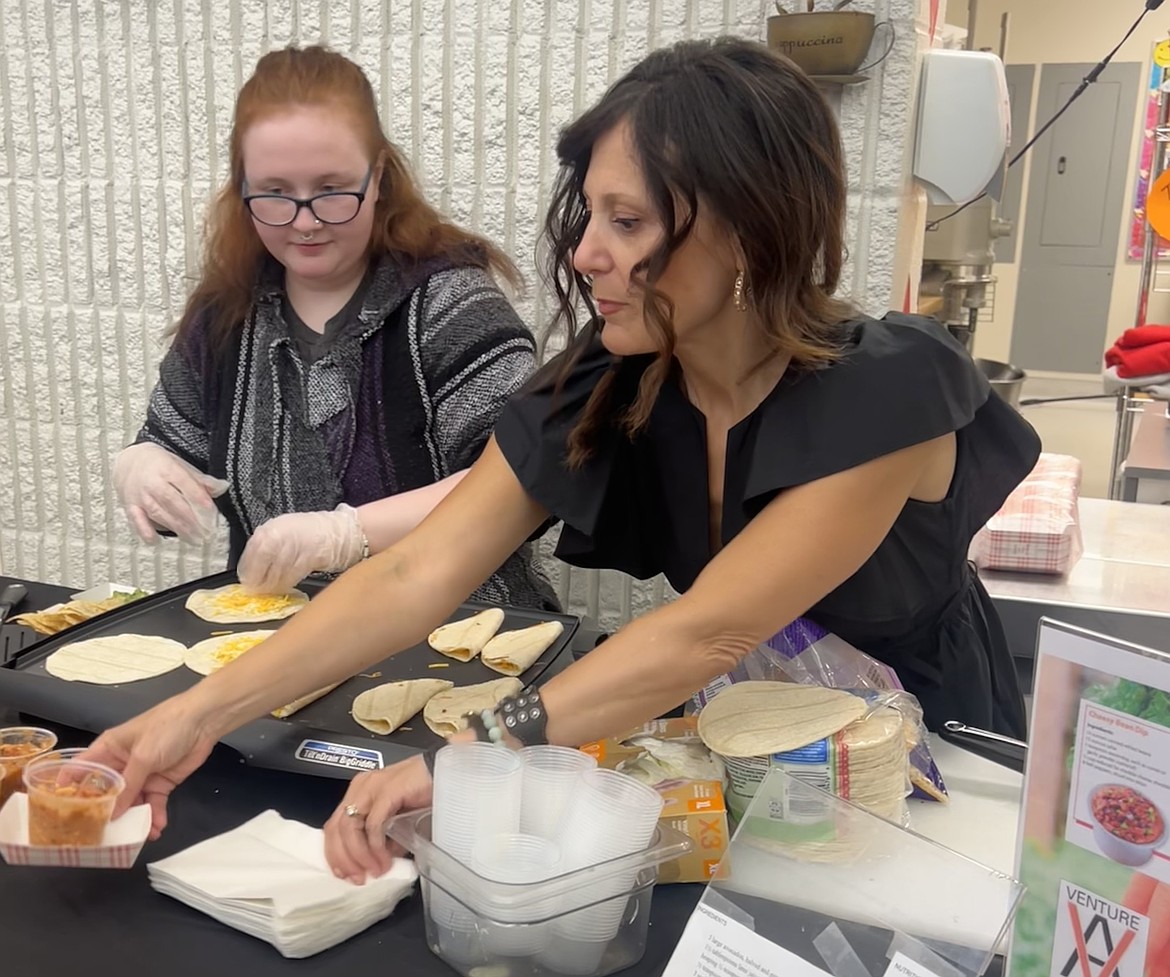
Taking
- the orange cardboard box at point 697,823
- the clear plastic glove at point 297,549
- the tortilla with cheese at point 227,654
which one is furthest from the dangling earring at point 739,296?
the clear plastic glove at point 297,549

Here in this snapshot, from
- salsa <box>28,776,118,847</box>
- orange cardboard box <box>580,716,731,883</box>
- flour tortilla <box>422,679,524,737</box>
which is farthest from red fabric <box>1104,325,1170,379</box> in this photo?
salsa <box>28,776,118,847</box>

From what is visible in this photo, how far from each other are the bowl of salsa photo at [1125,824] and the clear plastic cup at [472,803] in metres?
0.40

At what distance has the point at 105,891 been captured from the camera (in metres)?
0.89

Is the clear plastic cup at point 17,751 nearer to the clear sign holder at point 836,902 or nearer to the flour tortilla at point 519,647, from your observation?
the flour tortilla at point 519,647

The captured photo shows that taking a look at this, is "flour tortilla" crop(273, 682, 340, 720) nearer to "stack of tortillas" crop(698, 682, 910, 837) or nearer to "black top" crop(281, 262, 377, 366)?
"stack of tortillas" crop(698, 682, 910, 837)

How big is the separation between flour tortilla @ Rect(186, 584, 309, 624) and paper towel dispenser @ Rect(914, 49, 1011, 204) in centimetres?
126

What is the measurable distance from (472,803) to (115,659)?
0.59m

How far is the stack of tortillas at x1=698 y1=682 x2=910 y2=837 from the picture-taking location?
3.04ft

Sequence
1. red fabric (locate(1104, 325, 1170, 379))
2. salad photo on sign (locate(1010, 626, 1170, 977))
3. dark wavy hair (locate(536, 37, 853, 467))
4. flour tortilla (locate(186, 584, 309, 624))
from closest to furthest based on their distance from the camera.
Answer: salad photo on sign (locate(1010, 626, 1170, 977)) → dark wavy hair (locate(536, 37, 853, 467)) → flour tortilla (locate(186, 584, 309, 624)) → red fabric (locate(1104, 325, 1170, 379))

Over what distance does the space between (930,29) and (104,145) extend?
1704 millimetres

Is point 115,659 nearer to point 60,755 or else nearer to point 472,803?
point 60,755

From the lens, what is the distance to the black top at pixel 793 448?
1064 millimetres

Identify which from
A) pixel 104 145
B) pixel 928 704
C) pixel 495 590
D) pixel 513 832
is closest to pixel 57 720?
pixel 513 832

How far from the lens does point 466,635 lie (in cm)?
132
